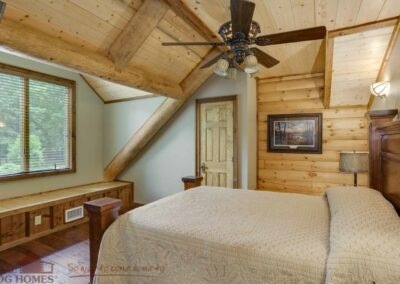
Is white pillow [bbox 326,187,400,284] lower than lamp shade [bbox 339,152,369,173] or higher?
lower

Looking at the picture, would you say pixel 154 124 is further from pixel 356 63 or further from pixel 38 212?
pixel 356 63

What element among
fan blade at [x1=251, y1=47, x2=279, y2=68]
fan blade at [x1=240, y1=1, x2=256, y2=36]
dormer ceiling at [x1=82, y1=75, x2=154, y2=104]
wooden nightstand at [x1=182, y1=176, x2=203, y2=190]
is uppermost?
dormer ceiling at [x1=82, y1=75, x2=154, y2=104]

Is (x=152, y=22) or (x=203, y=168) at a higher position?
(x=152, y=22)

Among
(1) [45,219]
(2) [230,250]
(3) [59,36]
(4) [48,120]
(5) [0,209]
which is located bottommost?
(1) [45,219]

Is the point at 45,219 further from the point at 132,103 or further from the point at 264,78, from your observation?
the point at 264,78

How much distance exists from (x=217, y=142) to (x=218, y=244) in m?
2.69

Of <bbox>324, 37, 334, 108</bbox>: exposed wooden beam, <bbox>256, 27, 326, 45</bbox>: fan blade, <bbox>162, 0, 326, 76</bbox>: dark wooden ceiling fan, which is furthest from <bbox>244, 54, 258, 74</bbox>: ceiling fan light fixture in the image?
<bbox>324, 37, 334, 108</bbox>: exposed wooden beam

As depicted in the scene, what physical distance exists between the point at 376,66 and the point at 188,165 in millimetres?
2964

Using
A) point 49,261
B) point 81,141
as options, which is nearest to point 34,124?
point 81,141

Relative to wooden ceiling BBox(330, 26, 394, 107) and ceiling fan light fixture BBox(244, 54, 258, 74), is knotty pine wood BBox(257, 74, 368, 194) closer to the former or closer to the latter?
wooden ceiling BBox(330, 26, 394, 107)

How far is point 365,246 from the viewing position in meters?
1.12

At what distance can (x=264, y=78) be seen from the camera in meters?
4.17

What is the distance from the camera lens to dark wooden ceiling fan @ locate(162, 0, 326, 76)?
5.28 ft

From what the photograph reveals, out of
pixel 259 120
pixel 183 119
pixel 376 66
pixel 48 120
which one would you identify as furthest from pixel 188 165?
pixel 376 66
